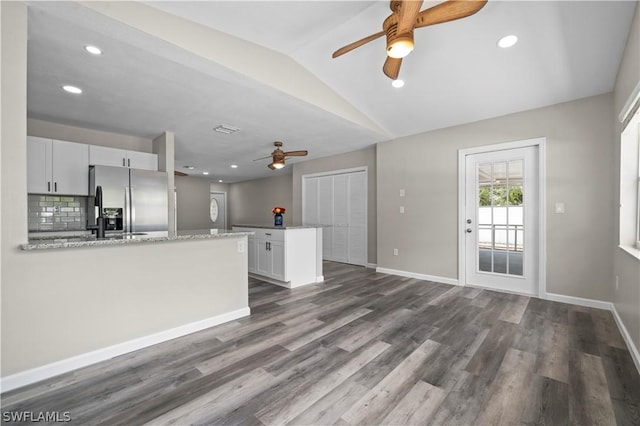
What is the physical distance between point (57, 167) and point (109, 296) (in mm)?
2578

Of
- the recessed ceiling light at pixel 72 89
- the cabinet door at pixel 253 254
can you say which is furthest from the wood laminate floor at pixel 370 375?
the recessed ceiling light at pixel 72 89

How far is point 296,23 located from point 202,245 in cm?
227

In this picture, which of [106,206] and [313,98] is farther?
[106,206]

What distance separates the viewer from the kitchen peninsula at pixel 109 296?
184cm

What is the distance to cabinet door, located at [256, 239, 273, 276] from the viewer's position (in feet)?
14.6

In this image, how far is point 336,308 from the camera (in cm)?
328

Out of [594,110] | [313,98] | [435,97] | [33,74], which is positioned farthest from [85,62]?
[594,110]

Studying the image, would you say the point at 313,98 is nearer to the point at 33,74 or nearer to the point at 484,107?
the point at 484,107

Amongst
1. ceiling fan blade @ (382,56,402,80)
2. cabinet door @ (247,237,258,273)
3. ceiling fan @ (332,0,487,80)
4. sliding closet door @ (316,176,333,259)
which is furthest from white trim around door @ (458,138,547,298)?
cabinet door @ (247,237,258,273)

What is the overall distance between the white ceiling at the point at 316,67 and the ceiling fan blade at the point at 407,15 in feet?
2.76

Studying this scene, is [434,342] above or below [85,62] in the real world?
below

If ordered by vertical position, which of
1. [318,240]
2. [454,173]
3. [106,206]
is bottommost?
[318,240]

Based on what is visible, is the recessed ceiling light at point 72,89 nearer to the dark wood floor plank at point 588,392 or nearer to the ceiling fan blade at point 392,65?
the ceiling fan blade at point 392,65
